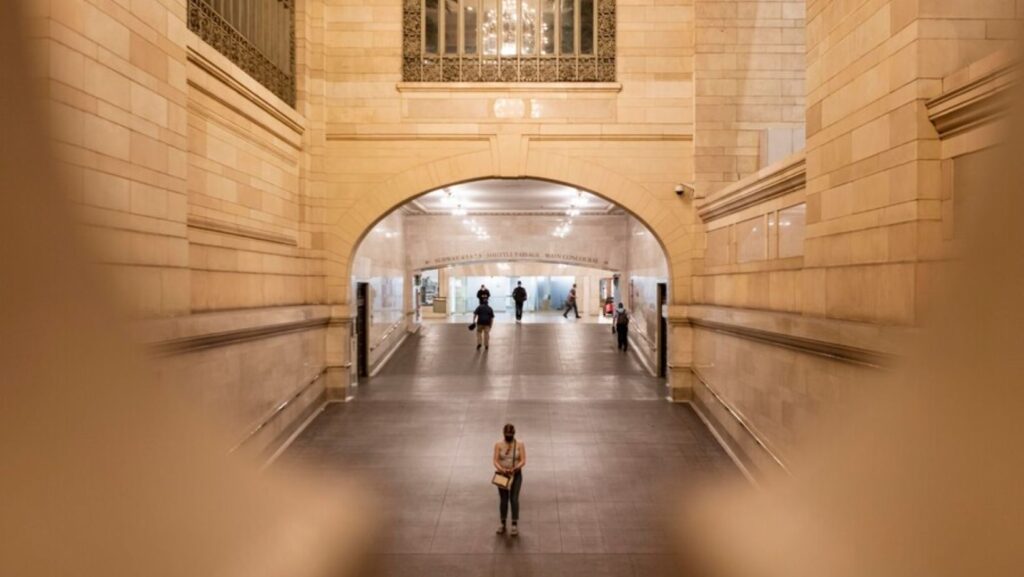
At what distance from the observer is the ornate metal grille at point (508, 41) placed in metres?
Result: 11.9

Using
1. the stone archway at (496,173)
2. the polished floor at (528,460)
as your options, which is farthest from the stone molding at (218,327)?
the polished floor at (528,460)

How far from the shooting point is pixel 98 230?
5.64m

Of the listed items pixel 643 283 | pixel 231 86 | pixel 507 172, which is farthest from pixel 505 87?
pixel 643 283

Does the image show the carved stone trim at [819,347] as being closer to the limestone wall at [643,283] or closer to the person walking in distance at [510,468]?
the person walking in distance at [510,468]

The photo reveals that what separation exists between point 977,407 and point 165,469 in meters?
5.12

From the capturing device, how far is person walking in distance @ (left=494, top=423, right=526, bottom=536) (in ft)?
21.1

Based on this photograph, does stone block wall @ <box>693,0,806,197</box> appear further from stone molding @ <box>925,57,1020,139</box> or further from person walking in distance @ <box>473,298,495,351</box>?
person walking in distance @ <box>473,298,495,351</box>

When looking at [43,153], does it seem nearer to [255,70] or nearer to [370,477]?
[370,477]

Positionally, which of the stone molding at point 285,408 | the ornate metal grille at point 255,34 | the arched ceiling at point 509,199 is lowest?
the stone molding at point 285,408

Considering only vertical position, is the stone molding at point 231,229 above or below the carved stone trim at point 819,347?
above

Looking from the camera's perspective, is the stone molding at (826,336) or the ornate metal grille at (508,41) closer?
the stone molding at (826,336)

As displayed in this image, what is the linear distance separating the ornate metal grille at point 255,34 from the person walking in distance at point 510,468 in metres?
5.98

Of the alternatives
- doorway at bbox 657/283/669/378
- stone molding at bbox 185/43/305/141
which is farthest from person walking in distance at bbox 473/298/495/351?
stone molding at bbox 185/43/305/141

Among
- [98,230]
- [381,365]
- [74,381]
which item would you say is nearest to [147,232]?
[98,230]
